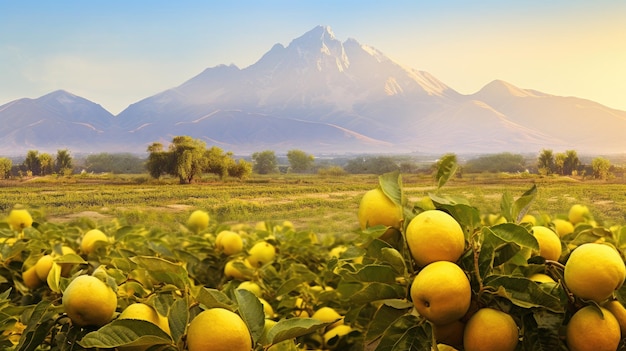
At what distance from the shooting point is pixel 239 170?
575cm

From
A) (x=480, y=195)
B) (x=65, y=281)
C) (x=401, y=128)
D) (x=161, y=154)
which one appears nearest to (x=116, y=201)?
(x=161, y=154)

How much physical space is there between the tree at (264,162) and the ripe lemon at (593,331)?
523cm

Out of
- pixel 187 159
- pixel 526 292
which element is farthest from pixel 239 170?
pixel 526 292

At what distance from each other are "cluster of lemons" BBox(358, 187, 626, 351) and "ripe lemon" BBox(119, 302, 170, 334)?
15.5 inches

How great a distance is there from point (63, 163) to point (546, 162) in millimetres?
5445

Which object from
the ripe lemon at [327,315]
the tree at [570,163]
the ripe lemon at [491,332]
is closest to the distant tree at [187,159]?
Result: the tree at [570,163]

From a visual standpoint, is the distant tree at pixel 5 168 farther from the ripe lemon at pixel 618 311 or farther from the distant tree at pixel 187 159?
the ripe lemon at pixel 618 311

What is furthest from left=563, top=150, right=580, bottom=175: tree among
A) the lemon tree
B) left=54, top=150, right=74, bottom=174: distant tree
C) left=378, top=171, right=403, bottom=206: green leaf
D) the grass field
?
left=54, top=150, right=74, bottom=174: distant tree

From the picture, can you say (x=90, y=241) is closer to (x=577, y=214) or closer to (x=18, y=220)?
(x=18, y=220)

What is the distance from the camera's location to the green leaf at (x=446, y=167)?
0.93 meters

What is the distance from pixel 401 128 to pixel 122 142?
8.02m

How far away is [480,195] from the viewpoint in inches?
198

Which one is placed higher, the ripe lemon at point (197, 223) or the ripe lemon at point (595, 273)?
the ripe lemon at point (595, 273)

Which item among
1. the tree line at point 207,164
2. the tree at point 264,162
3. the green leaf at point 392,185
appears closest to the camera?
the green leaf at point 392,185
